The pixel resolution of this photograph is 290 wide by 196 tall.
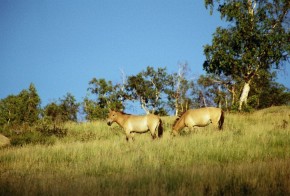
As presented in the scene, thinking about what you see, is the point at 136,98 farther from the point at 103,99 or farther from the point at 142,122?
the point at 142,122

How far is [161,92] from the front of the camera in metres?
56.8

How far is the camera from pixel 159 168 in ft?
29.6

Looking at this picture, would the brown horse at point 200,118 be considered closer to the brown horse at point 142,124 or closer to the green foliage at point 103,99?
the brown horse at point 142,124

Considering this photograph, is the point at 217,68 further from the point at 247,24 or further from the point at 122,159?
the point at 122,159

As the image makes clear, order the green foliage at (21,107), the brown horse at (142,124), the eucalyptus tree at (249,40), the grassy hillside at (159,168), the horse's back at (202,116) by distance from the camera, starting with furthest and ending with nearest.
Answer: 1. the green foliage at (21,107)
2. the eucalyptus tree at (249,40)
3. the horse's back at (202,116)
4. the brown horse at (142,124)
5. the grassy hillside at (159,168)

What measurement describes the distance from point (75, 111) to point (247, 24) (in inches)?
1598

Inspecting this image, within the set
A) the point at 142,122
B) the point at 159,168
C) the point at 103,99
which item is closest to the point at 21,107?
the point at 103,99

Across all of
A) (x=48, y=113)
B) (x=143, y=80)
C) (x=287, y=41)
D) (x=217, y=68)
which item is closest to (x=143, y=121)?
(x=217, y=68)

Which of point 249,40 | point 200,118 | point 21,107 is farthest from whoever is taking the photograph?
point 21,107

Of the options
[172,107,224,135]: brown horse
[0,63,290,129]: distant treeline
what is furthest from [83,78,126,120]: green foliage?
[172,107,224,135]: brown horse

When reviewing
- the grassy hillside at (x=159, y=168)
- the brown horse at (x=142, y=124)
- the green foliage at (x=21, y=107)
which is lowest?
the grassy hillside at (x=159, y=168)

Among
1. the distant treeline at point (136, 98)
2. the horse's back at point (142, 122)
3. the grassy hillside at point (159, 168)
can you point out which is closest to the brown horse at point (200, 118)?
the grassy hillside at point (159, 168)

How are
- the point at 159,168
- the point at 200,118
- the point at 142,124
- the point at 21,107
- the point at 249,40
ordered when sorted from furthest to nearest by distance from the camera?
the point at 21,107
the point at 249,40
the point at 200,118
the point at 142,124
the point at 159,168

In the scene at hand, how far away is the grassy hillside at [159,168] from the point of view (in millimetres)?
6406
